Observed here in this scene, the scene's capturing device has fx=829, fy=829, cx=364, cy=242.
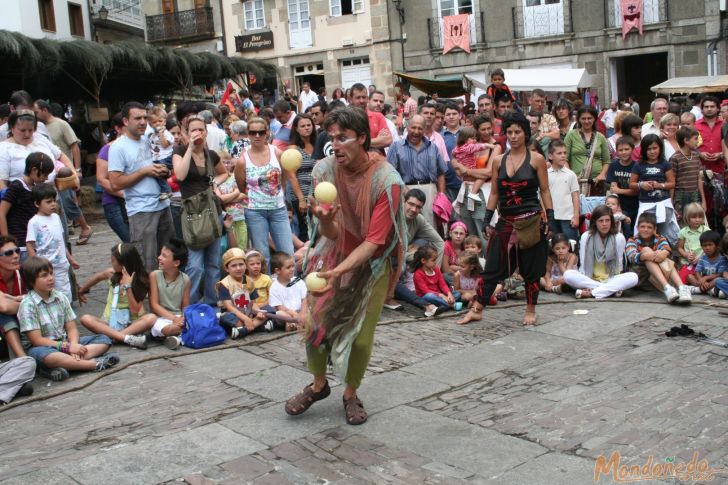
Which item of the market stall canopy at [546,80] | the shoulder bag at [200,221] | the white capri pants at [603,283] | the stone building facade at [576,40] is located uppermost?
the stone building facade at [576,40]

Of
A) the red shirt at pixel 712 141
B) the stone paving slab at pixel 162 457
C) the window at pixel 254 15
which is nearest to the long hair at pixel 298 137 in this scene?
the stone paving slab at pixel 162 457

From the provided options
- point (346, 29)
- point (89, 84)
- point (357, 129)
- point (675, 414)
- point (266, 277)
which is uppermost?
point (346, 29)

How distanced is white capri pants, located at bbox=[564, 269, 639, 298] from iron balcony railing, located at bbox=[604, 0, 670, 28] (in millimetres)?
19501

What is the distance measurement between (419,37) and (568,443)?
84.1 feet

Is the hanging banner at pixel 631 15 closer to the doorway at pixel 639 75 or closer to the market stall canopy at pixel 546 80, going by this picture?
the doorway at pixel 639 75

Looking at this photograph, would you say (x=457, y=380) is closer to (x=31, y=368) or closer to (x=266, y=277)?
(x=266, y=277)

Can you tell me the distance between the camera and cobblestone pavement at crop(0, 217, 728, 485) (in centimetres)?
433

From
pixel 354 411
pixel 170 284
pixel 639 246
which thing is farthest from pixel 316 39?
pixel 354 411

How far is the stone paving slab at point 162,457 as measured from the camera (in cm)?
428

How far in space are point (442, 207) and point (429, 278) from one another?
1.14m

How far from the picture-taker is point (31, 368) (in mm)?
5742

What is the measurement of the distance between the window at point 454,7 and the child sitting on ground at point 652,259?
20.7 m

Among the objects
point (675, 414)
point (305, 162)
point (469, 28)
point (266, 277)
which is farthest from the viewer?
point (469, 28)

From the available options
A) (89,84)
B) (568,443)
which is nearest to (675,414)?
(568,443)
